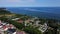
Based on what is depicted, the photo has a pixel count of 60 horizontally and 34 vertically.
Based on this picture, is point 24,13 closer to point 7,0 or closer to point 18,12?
point 18,12

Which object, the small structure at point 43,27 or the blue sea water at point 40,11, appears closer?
the small structure at point 43,27

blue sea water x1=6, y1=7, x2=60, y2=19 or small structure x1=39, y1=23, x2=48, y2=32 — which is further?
blue sea water x1=6, y1=7, x2=60, y2=19

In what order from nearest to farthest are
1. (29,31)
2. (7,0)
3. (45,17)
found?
1. (29,31)
2. (45,17)
3. (7,0)

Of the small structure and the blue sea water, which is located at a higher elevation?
the blue sea water

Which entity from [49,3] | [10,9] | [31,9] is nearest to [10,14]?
[10,9]

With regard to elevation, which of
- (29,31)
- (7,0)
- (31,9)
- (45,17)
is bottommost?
(29,31)

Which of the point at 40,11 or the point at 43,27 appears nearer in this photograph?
the point at 43,27

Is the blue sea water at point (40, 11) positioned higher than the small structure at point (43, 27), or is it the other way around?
the blue sea water at point (40, 11)

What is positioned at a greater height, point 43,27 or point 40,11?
point 40,11
